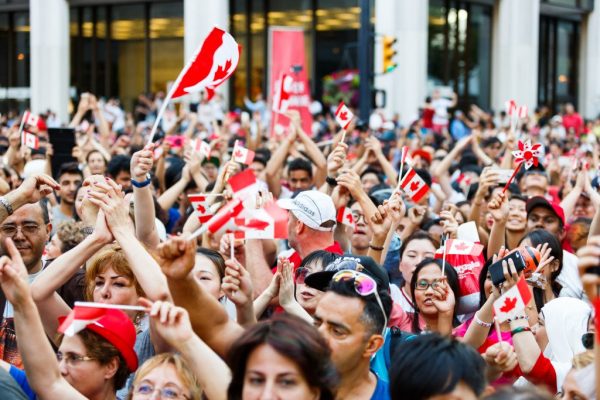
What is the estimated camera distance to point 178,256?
408 cm

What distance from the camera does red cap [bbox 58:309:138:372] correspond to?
4.62 metres

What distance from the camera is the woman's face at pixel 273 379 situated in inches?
145

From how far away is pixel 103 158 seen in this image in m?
12.4

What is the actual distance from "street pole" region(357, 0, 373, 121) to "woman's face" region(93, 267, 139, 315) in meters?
11.6

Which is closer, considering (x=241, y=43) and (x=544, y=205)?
(x=544, y=205)

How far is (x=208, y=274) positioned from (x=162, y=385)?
4.55ft

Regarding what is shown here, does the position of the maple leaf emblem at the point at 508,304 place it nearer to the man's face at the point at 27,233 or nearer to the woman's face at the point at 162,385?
the woman's face at the point at 162,385

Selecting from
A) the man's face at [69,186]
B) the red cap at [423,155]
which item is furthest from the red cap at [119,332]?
the red cap at [423,155]

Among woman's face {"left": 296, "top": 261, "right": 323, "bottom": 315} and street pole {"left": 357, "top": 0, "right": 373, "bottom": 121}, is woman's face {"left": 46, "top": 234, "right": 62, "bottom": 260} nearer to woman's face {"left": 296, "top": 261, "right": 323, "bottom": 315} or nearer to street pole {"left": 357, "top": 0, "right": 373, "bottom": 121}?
woman's face {"left": 296, "top": 261, "right": 323, "bottom": 315}

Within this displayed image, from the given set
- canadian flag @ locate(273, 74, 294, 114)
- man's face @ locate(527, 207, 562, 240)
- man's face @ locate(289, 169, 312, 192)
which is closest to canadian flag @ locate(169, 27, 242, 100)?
man's face @ locate(527, 207, 562, 240)

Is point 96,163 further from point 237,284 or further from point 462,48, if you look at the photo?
point 462,48

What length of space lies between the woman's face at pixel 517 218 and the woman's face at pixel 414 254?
1.34m

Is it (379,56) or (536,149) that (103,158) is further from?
(379,56)

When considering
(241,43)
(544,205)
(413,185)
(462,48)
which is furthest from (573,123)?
(413,185)
